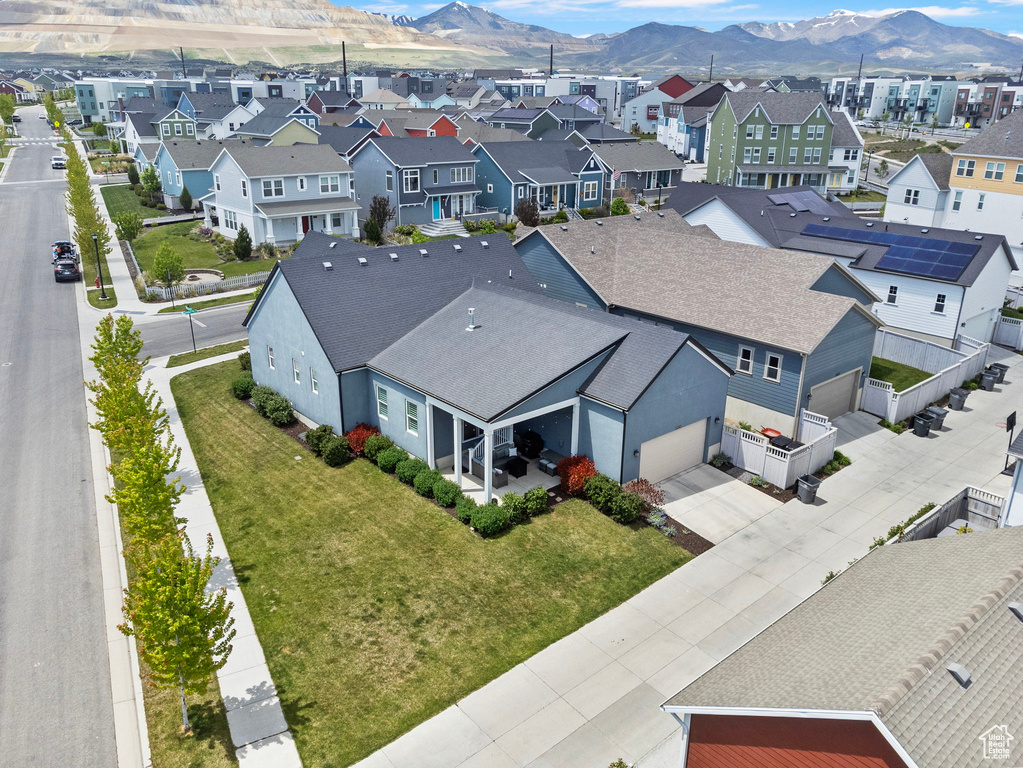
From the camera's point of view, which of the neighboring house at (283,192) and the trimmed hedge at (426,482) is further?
the neighboring house at (283,192)

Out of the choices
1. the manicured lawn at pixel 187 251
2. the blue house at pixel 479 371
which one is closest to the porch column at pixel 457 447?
the blue house at pixel 479 371

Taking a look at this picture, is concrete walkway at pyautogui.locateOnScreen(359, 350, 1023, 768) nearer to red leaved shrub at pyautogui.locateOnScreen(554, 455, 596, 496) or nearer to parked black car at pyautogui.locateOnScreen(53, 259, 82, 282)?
red leaved shrub at pyautogui.locateOnScreen(554, 455, 596, 496)

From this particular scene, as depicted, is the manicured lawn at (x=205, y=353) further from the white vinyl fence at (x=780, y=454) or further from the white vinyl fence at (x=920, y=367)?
the white vinyl fence at (x=920, y=367)

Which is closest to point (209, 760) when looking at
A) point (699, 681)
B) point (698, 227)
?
point (699, 681)

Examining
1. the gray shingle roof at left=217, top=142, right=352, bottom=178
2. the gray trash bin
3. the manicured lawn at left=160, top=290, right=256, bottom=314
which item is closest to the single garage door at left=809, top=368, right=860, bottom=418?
the gray trash bin

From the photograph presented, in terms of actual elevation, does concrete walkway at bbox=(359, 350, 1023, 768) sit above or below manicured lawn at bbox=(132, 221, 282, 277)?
below

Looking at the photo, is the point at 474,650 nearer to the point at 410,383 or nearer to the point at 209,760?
the point at 209,760

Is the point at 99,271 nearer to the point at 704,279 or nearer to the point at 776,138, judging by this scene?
the point at 704,279

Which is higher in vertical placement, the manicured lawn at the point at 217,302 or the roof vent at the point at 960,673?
the roof vent at the point at 960,673
